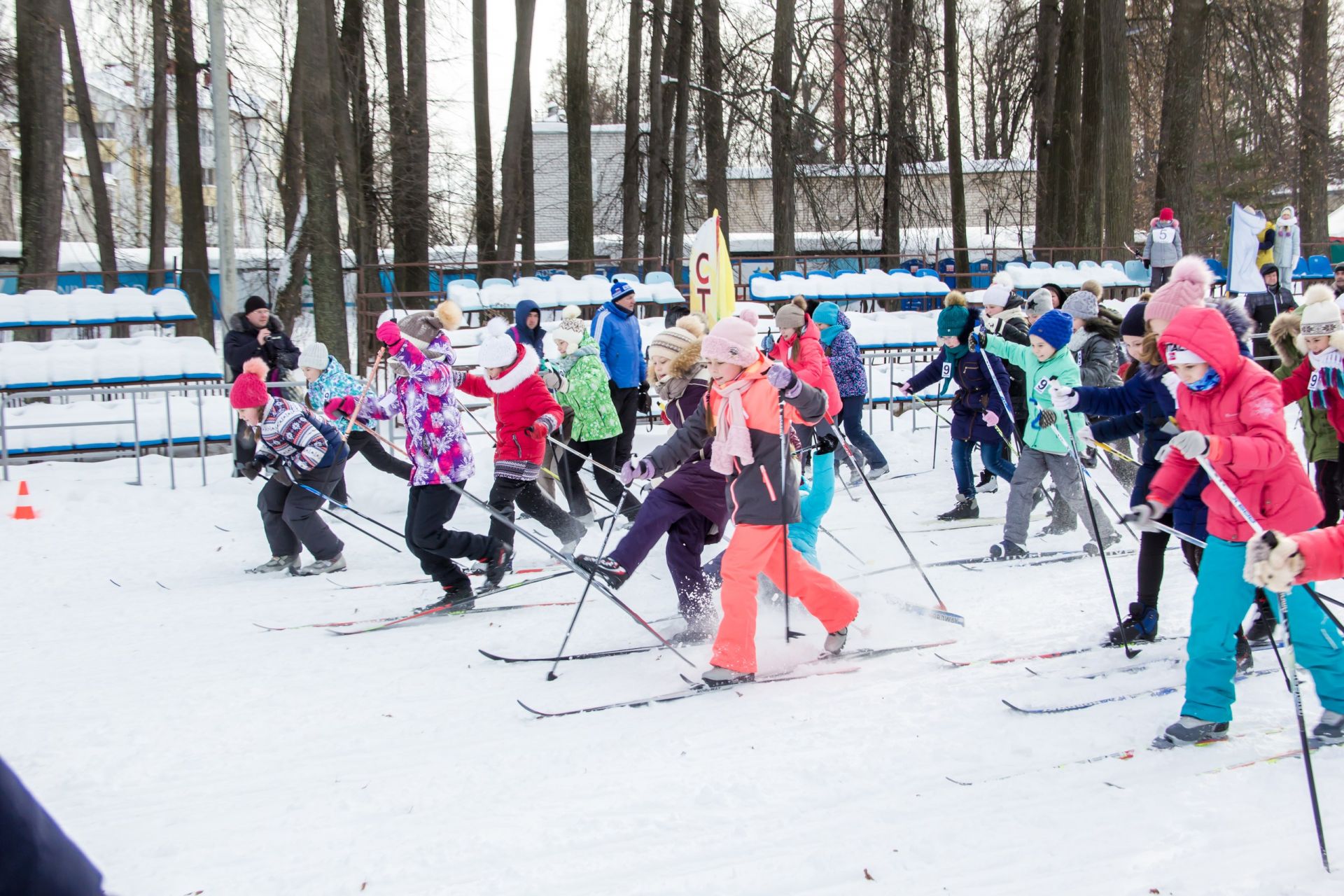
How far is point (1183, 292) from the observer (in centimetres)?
448

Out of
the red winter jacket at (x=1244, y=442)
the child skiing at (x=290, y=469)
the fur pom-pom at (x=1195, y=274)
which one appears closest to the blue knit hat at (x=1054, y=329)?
the fur pom-pom at (x=1195, y=274)

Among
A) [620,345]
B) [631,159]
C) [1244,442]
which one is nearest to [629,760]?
[1244,442]

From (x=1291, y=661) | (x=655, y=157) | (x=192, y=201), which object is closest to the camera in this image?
(x=1291, y=661)

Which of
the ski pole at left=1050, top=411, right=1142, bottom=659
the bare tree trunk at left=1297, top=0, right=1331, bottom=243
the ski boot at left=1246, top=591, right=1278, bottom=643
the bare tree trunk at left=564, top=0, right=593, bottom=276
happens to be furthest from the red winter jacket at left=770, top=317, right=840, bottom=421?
the bare tree trunk at left=1297, top=0, right=1331, bottom=243

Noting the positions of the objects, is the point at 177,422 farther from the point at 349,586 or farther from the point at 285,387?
the point at 349,586

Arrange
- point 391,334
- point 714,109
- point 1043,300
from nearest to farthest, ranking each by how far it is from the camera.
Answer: point 391,334
point 1043,300
point 714,109

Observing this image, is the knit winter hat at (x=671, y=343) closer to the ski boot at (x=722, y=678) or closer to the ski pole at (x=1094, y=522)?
the ski boot at (x=722, y=678)

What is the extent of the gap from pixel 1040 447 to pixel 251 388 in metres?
5.06

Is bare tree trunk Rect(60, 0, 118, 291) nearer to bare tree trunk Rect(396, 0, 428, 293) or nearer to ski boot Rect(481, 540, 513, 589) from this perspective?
bare tree trunk Rect(396, 0, 428, 293)

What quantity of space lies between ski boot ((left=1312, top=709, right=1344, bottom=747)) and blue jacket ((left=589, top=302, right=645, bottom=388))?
627 centimetres

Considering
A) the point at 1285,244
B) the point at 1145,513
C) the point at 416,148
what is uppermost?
the point at 416,148

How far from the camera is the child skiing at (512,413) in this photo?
661 cm

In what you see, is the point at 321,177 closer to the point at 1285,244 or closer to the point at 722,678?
the point at 722,678

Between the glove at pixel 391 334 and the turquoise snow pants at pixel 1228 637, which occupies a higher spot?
the glove at pixel 391 334
